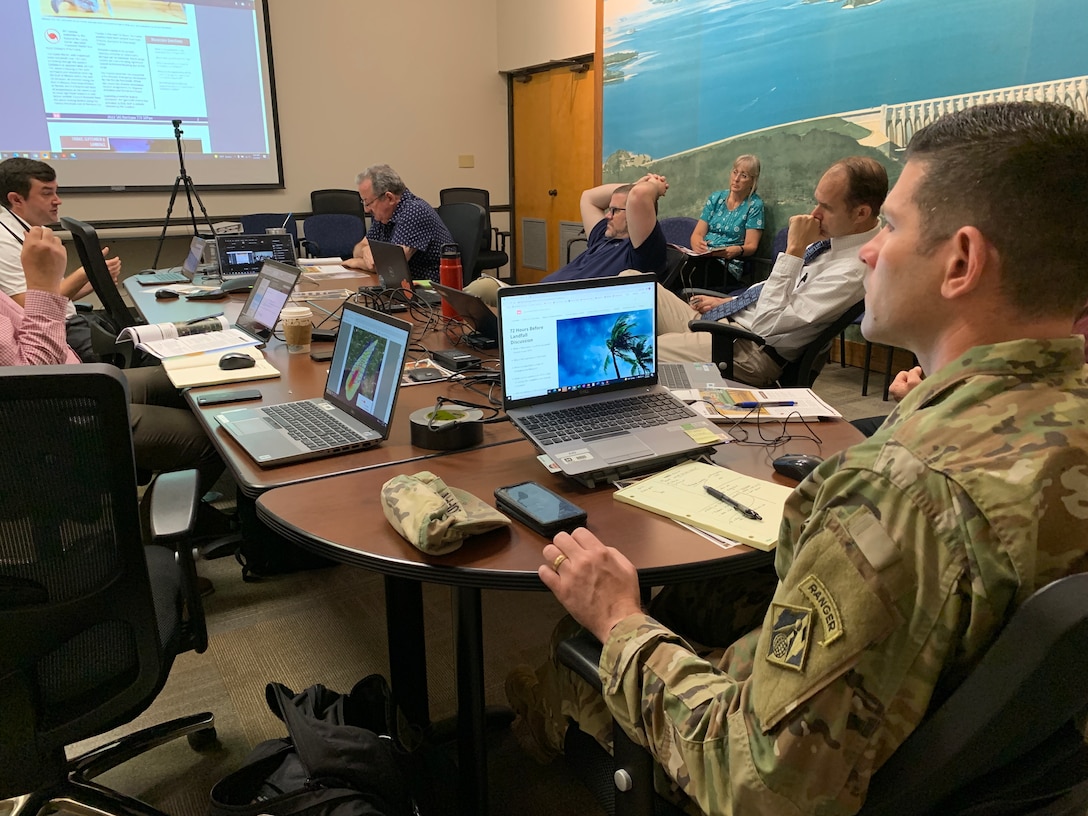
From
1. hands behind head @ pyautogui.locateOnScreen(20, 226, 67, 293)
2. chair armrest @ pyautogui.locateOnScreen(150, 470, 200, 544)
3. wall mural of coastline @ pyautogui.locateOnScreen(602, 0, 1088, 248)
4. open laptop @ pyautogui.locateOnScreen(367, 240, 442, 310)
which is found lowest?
chair armrest @ pyautogui.locateOnScreen(150, 470, 200, 544)

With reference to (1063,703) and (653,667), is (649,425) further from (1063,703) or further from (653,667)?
(1063,703)

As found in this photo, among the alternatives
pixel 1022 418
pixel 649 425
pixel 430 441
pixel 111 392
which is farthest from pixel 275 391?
pixel 1022 418

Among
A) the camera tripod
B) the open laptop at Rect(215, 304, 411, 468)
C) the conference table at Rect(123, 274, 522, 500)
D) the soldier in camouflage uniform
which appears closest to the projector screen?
the camera tripod

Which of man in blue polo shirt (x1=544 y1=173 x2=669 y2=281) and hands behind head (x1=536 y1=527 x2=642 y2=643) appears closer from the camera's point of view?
hands behind head (x1=536 y1=527 x2=642 y2=643)

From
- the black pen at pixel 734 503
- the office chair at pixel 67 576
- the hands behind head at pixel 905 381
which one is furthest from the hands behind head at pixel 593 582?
the hands behind head at pixel 905 381

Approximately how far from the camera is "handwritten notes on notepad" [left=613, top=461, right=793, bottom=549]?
1153mm

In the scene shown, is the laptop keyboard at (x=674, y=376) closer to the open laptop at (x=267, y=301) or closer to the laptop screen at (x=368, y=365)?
the laptop screen at (x=368, y=365)

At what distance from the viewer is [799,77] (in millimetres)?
4734

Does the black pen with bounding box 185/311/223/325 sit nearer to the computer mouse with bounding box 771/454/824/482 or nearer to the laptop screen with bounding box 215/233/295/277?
the laptop screen with bounding box 215/233/295/277

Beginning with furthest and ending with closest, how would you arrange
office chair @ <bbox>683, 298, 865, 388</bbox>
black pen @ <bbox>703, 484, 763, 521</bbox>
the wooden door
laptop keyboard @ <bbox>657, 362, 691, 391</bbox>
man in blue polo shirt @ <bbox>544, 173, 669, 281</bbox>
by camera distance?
the wooden door
man in blue polo shirt @ <bbox>544, 173, 669, 281</bbox>
office chair @ <bbox>683, 298, 865, 388</bbox>
laptop keyboard @ <bbox>657, 362, 691, 391</bbox>
black pen @ <bbox>703, 484, 763, 521</bbox>

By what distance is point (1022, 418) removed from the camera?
0.67 meters

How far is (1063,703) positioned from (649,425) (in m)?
0.91

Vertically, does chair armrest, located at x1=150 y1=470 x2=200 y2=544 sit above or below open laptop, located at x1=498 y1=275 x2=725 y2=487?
below

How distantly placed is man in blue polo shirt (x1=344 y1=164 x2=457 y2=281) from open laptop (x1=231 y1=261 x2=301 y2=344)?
3.67 ft
